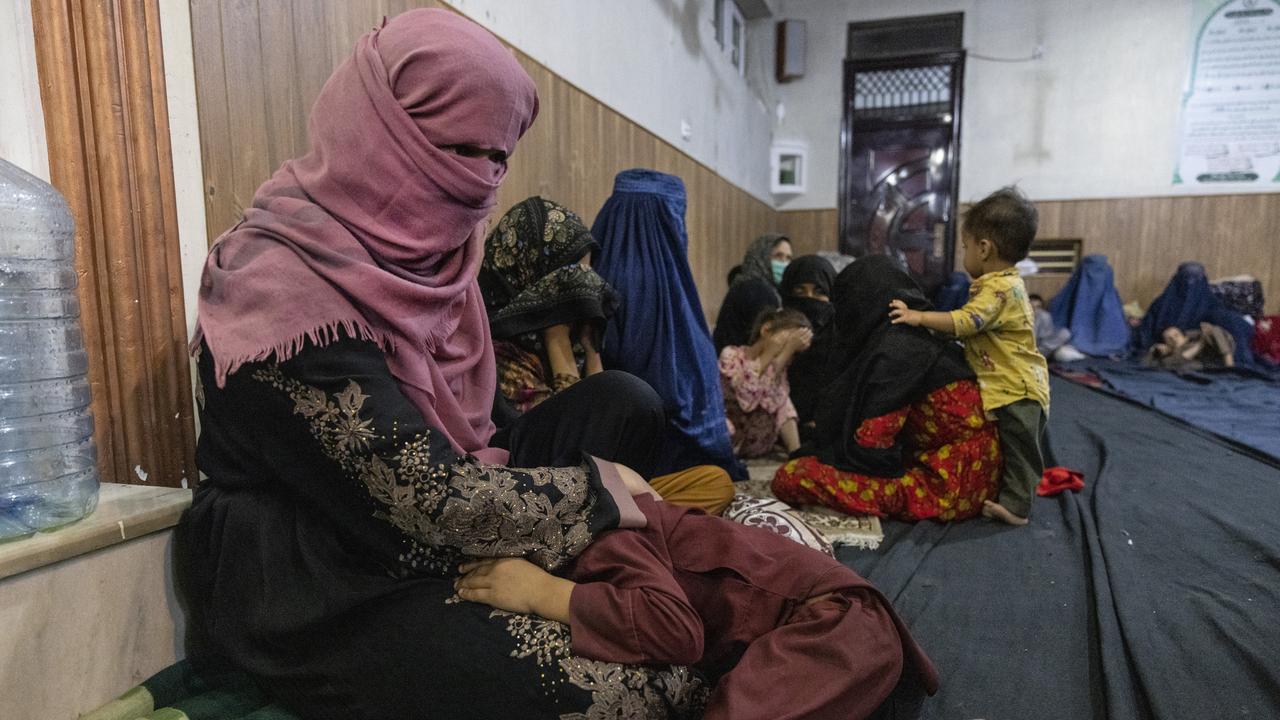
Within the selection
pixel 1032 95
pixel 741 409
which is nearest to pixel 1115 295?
pixel 1032 95

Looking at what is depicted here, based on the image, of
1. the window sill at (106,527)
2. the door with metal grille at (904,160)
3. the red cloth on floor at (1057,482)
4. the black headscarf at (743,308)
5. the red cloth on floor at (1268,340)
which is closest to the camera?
the window sill at (106,527)

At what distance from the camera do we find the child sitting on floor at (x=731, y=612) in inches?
30.8

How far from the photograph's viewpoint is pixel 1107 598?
4.50 feet

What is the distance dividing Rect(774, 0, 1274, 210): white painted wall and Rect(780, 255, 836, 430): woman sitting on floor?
4283mm

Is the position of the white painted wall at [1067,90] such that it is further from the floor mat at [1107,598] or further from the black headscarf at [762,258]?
the floor mat at [1107,598]

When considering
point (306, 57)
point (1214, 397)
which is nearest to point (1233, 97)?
point (1214, 397)

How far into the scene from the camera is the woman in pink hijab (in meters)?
0.76

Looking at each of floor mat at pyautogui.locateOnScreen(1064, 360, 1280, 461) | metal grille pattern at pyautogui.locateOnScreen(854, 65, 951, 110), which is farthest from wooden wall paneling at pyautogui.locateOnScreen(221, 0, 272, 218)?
metal grille pattern at pyautogui.locateOnScreen(854, 65, 951, 110)

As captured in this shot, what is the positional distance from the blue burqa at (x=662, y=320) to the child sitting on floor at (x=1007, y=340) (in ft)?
1.79

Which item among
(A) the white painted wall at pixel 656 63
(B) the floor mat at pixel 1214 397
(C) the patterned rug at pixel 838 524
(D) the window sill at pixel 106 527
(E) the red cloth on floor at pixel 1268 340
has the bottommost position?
(B) the floor mat at pixel 1214 397

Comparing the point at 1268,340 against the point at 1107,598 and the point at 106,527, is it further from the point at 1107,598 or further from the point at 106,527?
the point at 106,527

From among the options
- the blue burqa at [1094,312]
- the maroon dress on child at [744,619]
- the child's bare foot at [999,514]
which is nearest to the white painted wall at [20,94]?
the maroon dress on child at [744,619]

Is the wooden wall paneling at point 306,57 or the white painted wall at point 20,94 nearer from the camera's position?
the white painted wall at point 20,94

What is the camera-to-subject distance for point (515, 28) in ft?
6.70
